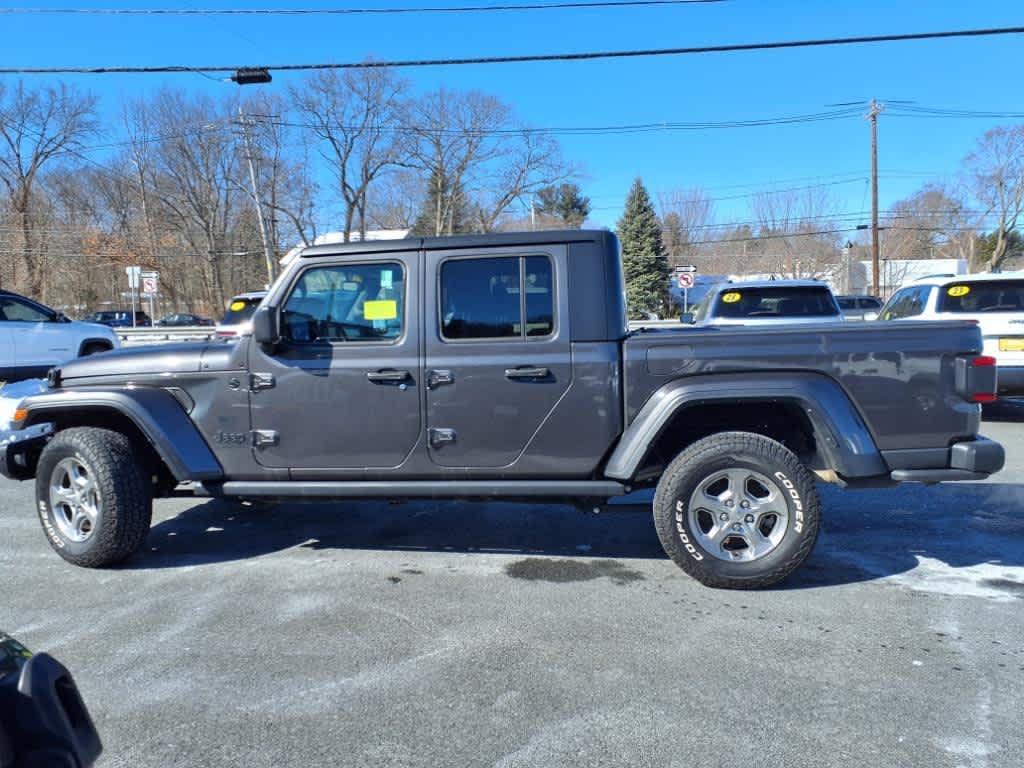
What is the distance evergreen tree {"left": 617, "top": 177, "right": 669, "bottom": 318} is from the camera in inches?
1785

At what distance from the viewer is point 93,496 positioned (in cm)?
431

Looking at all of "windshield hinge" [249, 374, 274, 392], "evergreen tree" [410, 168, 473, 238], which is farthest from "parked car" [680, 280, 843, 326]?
"evergreen tree" [410, 168, 473, 238]

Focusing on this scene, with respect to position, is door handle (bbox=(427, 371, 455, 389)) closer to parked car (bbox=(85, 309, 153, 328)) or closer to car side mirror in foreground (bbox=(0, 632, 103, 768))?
car side mirror in foreground (bbox=(0, 632, 103, 768))

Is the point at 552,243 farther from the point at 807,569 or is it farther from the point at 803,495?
the point at 807,569

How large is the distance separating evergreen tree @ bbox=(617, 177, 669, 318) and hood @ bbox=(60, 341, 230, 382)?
41978mm

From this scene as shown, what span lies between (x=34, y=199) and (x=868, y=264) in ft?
195

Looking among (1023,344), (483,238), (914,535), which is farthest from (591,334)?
(1023,344)

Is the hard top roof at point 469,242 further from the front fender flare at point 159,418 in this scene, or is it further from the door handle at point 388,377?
the front fender flare at point 159,418

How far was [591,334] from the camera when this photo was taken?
396cm

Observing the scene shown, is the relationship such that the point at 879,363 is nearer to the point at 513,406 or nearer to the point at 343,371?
the point at 513,406

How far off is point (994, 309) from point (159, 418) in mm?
9273

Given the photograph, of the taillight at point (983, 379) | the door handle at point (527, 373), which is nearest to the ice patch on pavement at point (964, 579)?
the taillight at point (983, 379)

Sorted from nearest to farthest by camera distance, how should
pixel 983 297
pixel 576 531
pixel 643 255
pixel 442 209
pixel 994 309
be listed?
pixel 576 531
pixel 994 309
pixel 983 297
pixel 643 255
pixel 442 209

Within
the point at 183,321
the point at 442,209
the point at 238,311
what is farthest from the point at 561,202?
the point at 238,311
